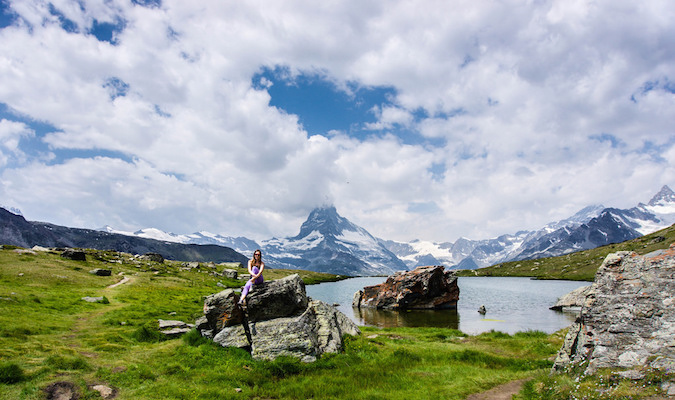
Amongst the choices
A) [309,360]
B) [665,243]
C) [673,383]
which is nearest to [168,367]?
[309,360]

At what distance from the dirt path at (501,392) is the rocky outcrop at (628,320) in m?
2.36

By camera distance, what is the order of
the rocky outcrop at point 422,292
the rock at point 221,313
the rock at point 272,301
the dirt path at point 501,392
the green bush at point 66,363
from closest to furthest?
the dirt path at point 501,392, the green bush at point 66,363, the rock at point 272,301, the rock at point 221,313, the rocky outcrop at point 422,292

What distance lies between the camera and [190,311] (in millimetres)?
44281

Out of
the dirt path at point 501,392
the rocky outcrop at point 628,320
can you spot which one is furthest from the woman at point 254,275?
the rocky outcrop at point 628,320

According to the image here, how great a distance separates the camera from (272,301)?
2514 centimetres

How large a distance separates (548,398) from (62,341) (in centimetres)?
2914

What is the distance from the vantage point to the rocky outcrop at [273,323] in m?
22.5

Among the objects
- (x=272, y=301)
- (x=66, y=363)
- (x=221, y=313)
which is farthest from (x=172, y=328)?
(x=66, y=363)

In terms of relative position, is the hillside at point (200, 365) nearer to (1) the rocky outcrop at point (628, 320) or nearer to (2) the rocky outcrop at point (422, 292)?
(1) the rocky outcrop at point (628, 320)

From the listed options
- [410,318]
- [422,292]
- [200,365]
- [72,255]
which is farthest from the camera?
[72,255]

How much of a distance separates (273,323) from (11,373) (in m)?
13.9

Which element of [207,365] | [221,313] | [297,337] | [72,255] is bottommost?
[207,365]

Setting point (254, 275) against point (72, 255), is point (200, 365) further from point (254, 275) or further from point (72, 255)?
point (72, 255)

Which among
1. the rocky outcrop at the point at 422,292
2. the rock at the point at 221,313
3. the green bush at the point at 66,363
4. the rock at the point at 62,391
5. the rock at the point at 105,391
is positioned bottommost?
the rocky outcrop at the point at 422,292
